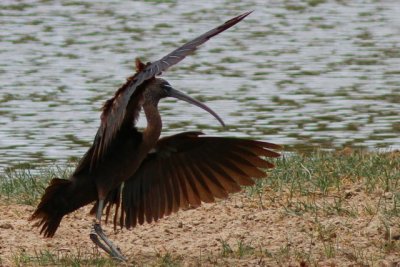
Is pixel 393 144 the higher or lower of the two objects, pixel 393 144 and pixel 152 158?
the lower

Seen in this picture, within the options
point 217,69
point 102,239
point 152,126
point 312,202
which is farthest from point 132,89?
point 217,69

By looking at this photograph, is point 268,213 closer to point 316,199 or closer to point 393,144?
point 316,199

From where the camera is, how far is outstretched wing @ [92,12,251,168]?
6.55m

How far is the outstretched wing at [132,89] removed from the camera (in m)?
6.55

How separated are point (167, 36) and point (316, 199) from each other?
10.3m

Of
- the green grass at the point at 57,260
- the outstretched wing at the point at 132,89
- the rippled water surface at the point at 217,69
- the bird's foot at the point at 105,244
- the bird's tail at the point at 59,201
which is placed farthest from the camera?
the rippled water surface at the point at 217,69

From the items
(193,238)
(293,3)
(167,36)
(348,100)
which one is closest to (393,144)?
(348,100)

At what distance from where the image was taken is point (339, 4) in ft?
71.6

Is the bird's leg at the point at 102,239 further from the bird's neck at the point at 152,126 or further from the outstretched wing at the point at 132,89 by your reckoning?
the bird's neck at the point at 152,126

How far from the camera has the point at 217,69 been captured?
53.1 feet

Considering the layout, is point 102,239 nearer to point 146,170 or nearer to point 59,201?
point 59,201

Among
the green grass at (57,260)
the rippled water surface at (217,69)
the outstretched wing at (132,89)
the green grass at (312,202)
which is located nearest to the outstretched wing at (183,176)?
the green grass at (312,202)

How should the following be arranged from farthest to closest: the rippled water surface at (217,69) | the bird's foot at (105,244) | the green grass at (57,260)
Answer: the rippled water surface at (217,69), the bird's foot at (105,244), the green grass at (57,260)

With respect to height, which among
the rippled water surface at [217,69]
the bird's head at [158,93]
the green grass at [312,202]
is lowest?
the rippled water surface at [217,69]
